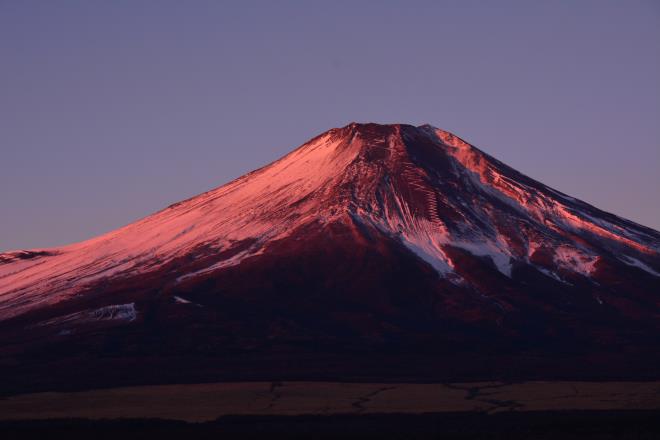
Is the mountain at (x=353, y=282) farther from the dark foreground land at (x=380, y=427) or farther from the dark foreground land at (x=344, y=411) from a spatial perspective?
the dark foreground land at (x=380, y=427)

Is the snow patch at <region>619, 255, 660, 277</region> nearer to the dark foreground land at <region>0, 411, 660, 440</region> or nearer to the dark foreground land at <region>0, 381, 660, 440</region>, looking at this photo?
the dark foreground land at <region>0, 381, 660, 440</region>

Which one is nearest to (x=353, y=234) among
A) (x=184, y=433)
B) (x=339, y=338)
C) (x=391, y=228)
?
(x=391, y=228)

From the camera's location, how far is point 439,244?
5837 inches

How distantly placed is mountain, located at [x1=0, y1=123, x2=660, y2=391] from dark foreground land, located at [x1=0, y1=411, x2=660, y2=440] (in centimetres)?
2615

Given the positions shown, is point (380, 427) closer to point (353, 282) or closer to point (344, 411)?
point (344, 411)

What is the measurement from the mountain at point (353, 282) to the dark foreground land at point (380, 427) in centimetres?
2615

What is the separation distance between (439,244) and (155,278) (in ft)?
112

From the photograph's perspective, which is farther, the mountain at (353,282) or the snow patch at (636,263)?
the snow patch at (636,263)

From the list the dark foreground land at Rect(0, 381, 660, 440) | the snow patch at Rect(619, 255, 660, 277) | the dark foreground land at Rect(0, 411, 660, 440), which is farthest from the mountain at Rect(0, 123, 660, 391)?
the dark foreground land at Rect(0, 411, 660, 440)

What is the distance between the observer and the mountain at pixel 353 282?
112 metres

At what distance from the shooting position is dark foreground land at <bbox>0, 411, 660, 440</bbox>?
66.4m

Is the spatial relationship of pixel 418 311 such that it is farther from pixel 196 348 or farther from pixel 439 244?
pixel 196 348

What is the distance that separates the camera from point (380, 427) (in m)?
70.8

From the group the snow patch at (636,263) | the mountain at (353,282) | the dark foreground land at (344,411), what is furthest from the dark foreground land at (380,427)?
the snow patch at (636,263)
